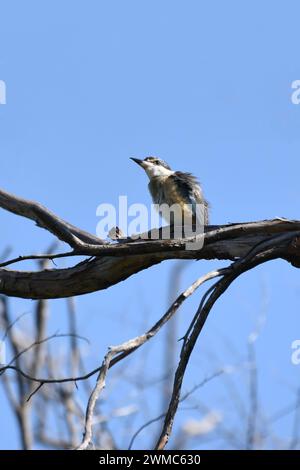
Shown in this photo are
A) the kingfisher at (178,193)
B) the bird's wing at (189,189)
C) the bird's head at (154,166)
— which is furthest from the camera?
the bird's head at (154,166)

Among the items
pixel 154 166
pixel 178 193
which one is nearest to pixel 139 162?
pixel 154 166

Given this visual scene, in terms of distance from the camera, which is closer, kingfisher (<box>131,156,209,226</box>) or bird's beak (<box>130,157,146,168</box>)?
kingfisher (<box>131,156,209,226</box>)

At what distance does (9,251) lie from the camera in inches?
273

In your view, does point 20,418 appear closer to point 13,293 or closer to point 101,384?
point 13,293

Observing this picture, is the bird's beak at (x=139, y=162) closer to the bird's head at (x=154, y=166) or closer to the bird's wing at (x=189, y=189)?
the bird's head at (x=154, y=166)

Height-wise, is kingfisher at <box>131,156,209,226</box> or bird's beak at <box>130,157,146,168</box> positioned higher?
bird's beak at <box>130,157,146,168</box>

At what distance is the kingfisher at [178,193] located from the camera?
6.84 m

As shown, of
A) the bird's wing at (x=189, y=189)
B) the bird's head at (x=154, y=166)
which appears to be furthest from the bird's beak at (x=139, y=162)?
the bird's wing at (x=189, y=189)

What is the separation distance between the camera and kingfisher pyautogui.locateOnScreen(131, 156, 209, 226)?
6844 mm

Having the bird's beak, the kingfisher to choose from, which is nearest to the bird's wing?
the kingfisher

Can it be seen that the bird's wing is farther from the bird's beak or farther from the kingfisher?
the bird's beak
